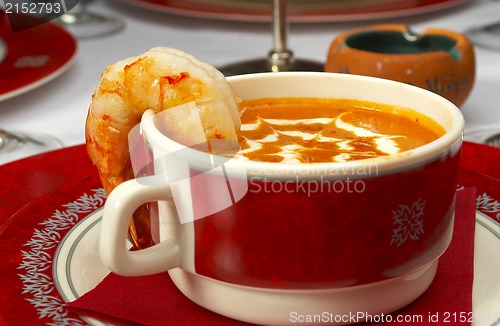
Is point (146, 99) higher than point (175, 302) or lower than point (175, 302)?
higher

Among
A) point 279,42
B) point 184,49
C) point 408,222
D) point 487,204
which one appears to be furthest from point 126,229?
point 184,49

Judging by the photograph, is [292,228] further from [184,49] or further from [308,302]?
[184,49]

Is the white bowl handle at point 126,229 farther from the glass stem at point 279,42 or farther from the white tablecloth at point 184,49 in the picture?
the glass stem at point 279,42

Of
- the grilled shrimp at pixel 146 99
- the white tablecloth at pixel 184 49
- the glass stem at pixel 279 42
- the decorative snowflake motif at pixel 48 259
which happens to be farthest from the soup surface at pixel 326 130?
the glass stem at pixel 279 42

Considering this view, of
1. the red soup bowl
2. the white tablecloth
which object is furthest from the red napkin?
the white tablecloth

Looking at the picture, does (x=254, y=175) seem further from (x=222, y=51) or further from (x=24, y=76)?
(x=222, y=51)

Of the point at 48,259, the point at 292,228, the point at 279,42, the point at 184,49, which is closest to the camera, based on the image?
the point at 292,228

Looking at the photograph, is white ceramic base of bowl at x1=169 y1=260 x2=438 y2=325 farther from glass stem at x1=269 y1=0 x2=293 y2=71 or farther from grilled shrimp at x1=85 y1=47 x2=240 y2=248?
glass stem at x1=269 y1=0 x2=293 y2=71
